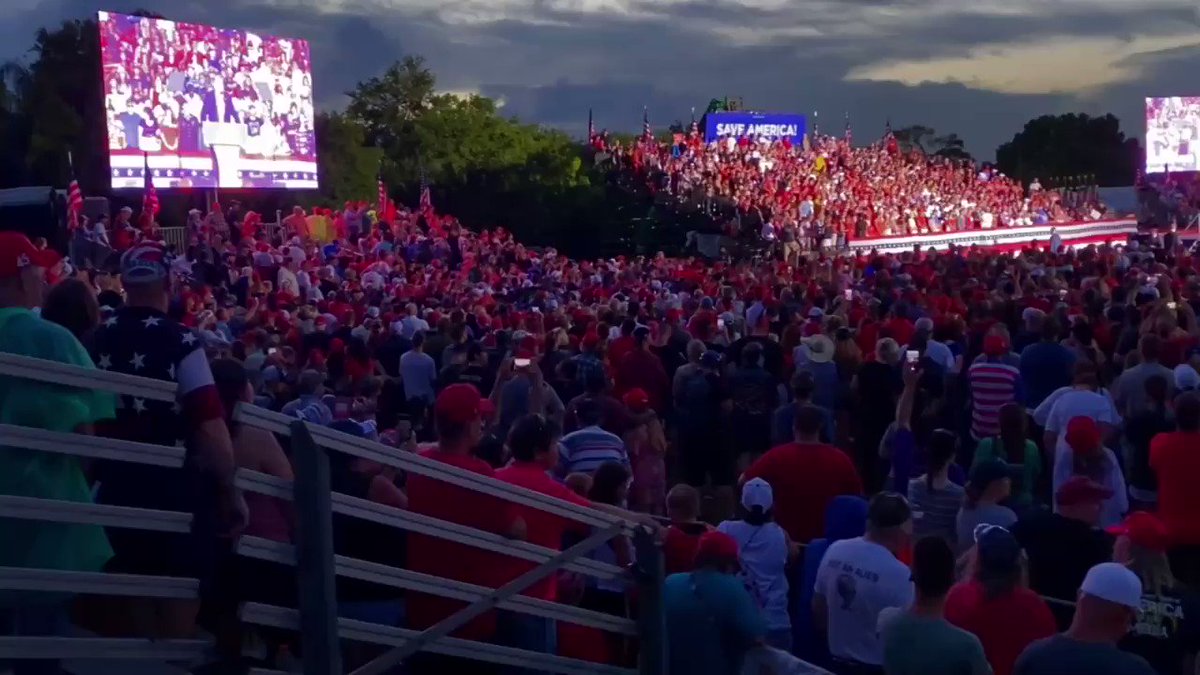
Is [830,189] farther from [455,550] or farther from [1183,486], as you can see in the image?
[455,550]

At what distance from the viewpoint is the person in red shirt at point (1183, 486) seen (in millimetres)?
7363

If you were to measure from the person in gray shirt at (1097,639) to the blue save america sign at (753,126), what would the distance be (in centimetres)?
5106

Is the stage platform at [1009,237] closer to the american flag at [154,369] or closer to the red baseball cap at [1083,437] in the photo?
the red baseball cap at [1083,437]

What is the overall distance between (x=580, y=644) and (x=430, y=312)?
10.5 m

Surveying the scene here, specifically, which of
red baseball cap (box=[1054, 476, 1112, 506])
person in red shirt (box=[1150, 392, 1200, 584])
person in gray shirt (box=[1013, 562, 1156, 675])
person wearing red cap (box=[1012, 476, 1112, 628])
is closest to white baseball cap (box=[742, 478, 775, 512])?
person wearing red cap (box=[1012, 476, 1112, 628])

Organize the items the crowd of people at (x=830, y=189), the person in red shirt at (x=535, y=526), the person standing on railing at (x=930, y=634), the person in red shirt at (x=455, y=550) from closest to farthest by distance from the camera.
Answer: the person standing on railing at (x=930, y=634)
the person in red shirt at (x=455, y=550)
the person in red shirt at (x=535, y=526)
the crowd of people at (x=830, y=189)

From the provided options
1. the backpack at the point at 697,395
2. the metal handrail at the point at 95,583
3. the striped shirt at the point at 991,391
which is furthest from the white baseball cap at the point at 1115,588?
the backpack at the point at 697,395

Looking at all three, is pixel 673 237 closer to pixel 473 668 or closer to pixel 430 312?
pixel 430 312

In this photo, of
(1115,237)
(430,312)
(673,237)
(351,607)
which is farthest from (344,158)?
(351,607)

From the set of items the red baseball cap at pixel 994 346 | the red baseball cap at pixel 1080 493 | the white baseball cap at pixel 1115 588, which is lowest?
the red baseball cap at pixel 1080 493

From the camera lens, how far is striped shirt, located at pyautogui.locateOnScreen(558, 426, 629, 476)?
794cm

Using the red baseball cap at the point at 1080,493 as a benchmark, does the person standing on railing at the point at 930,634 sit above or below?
below

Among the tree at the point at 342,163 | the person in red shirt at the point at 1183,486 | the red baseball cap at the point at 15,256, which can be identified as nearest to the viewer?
the red baseball cap at the point at 15,256

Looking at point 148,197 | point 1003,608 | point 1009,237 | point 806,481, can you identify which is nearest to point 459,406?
point 1003,608
